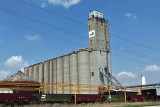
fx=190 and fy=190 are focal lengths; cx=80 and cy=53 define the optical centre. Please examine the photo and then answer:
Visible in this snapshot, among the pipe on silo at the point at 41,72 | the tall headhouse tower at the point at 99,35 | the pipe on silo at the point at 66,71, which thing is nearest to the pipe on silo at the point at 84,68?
the tall headhouse tower at the point at 99,35

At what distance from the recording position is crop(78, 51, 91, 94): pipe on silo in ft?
200

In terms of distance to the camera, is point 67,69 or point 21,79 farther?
point 67,69

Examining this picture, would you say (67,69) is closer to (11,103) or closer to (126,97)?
(126,97)

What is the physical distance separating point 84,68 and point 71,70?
21.1 ft

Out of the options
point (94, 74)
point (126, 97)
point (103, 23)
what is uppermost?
point (103, 23)

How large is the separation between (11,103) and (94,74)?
41.6m

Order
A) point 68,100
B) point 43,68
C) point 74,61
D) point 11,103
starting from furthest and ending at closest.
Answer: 1. point 43,68
2. point 74,61
3. point 68,100
4. point 11,103

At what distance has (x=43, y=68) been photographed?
278ft

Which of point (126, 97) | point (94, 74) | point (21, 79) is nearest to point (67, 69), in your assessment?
point (94, 74)

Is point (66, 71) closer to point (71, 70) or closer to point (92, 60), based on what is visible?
point (71, 70)

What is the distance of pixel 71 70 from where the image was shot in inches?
2628

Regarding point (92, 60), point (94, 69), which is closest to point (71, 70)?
point (92, 60)

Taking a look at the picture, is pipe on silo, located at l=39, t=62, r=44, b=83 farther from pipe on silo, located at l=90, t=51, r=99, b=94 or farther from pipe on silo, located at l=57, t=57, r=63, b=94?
pipe on silo, located at l=90, t=51, r=99, b=94

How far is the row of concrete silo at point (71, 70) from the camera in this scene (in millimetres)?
61250
